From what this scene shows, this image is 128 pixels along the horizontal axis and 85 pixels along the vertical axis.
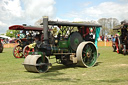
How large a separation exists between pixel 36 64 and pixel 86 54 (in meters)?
2.72

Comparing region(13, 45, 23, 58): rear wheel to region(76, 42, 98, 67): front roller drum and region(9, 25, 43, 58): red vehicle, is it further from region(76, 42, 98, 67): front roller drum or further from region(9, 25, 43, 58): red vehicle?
region(76, 42, 98, 67): front roller drum

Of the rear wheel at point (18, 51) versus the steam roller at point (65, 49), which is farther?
the rear wheel at point (18, 51)

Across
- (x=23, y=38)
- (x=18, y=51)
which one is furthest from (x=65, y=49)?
(x=18, y=51)

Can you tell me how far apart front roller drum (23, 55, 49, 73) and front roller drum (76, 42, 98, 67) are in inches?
63.9

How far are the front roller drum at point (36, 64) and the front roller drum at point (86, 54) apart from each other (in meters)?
1.62

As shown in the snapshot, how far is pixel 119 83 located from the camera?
5.77 m

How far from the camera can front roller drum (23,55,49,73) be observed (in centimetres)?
760

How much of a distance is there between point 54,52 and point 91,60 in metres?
2.03

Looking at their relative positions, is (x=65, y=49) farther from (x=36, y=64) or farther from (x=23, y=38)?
(x=23, y=38)

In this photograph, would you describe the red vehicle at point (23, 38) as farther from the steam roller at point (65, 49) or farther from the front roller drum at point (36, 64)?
the front roller drum at point (36, 64)

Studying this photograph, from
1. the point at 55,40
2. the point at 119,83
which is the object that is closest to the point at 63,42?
the point at 55,40

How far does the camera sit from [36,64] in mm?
7527

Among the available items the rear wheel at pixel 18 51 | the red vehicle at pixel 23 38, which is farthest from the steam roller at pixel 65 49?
the rear wheel at pixel 18 51

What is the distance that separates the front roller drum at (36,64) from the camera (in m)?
7.60
